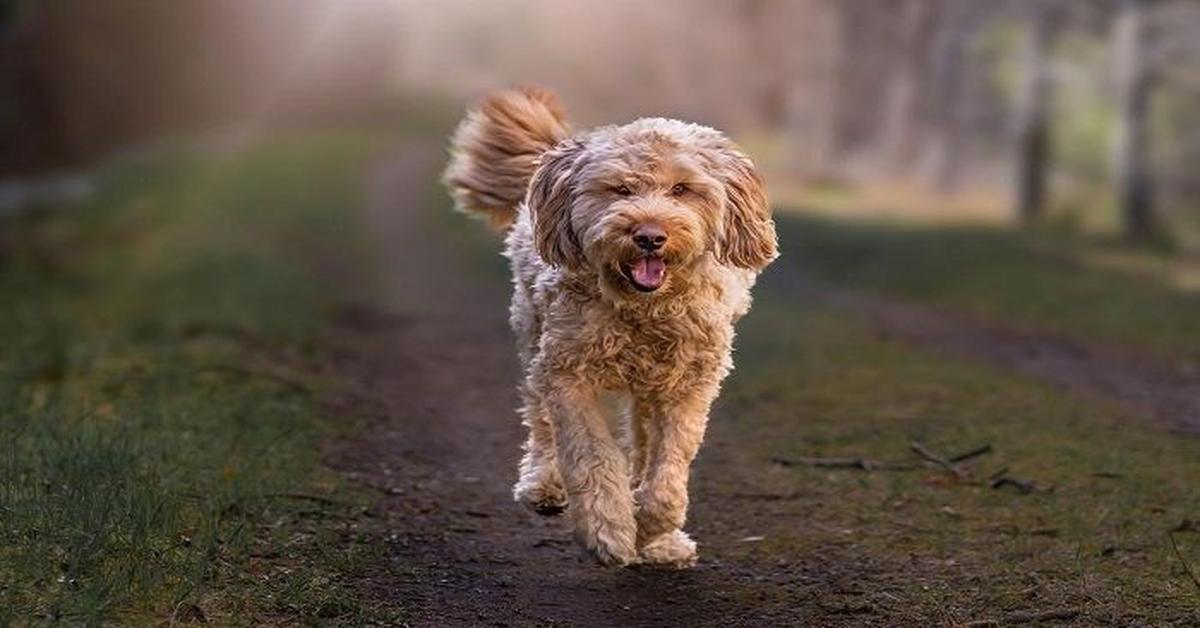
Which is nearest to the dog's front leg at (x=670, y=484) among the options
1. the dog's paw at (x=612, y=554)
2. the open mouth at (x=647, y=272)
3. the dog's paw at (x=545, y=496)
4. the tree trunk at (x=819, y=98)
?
the dog's paw at (x=612, y=554)

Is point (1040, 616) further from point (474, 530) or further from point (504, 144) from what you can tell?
point (504, 144)

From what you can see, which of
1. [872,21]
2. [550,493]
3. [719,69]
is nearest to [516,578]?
[550,493]

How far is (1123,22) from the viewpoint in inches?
824

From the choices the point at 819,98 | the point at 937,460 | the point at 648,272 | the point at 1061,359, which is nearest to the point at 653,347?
the point at 648,272

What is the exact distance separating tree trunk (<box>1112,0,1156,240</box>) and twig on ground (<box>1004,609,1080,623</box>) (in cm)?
1688

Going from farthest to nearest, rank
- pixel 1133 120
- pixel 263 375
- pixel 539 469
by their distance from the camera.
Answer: pixel 1133 120 < pixel 263 375 < pixel 539 469

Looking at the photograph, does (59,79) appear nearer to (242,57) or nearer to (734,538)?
(242,57)

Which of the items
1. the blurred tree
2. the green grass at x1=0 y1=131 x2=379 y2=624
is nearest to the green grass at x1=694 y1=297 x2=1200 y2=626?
the green grass at x1=0 y1=131 x2=379 y2=624

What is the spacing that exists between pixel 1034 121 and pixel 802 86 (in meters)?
8.88

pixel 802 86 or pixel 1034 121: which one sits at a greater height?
pixel 1034 121

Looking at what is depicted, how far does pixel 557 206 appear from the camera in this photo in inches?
238

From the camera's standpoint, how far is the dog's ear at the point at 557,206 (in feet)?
19.7

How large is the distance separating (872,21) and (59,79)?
16.2 m

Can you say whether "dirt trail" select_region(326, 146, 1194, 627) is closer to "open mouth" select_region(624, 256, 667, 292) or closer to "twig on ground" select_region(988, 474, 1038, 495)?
"twig on ground" select_region(988, 474, 1038, 495)
